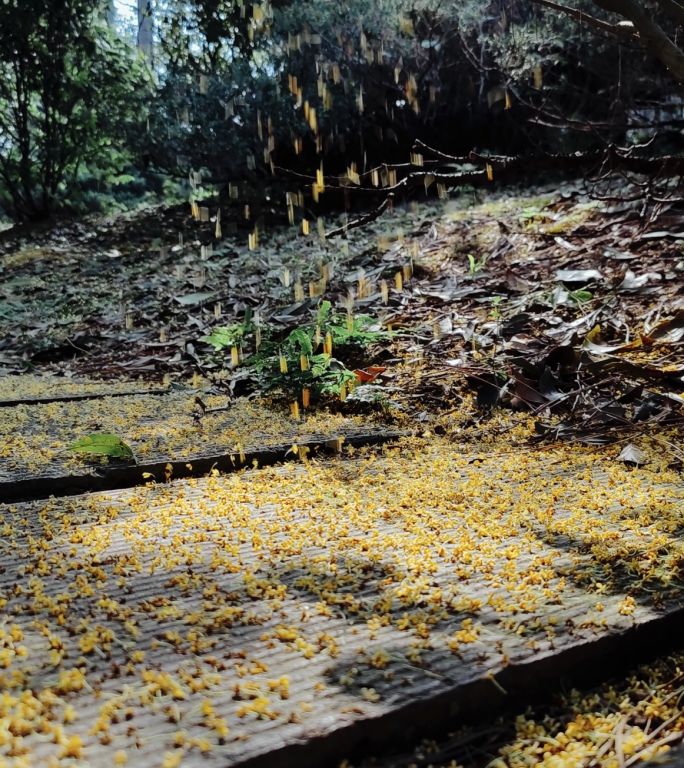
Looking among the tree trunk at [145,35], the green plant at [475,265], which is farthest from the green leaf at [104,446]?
the tree trunk at [145,35]

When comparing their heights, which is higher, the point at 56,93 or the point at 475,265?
the point at 56,93

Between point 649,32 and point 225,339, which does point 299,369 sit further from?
point 649,32

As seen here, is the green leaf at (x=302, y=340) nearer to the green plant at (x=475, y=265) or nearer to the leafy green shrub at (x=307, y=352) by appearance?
the leafy green shrub at (x=307, y=352)

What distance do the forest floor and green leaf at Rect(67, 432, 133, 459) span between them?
25 millimetres

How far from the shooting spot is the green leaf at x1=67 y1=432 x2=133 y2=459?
1625 millimetres

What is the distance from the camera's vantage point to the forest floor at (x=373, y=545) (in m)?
0.75

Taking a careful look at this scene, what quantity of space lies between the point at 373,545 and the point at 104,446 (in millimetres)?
766

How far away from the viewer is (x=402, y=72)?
6.52 m

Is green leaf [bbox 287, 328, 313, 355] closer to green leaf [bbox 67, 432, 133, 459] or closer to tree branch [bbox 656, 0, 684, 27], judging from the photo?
green leaf [bbox 67, 432, 133, 459]

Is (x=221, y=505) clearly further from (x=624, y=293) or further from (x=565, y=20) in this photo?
(x=565, y=20)

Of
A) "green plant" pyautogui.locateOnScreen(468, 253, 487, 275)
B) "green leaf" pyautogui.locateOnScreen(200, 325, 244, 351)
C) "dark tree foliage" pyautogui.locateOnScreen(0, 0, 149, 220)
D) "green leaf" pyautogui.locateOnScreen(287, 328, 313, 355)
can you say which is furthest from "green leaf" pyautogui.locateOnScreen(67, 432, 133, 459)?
"dark tree foliage" pyautogui.locateOnScreen(0, 0, 149, 220)

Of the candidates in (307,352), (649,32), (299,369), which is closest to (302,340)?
(307,352)

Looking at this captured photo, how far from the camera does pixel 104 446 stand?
164 cm

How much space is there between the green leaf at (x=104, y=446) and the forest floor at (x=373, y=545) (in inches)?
1.0
